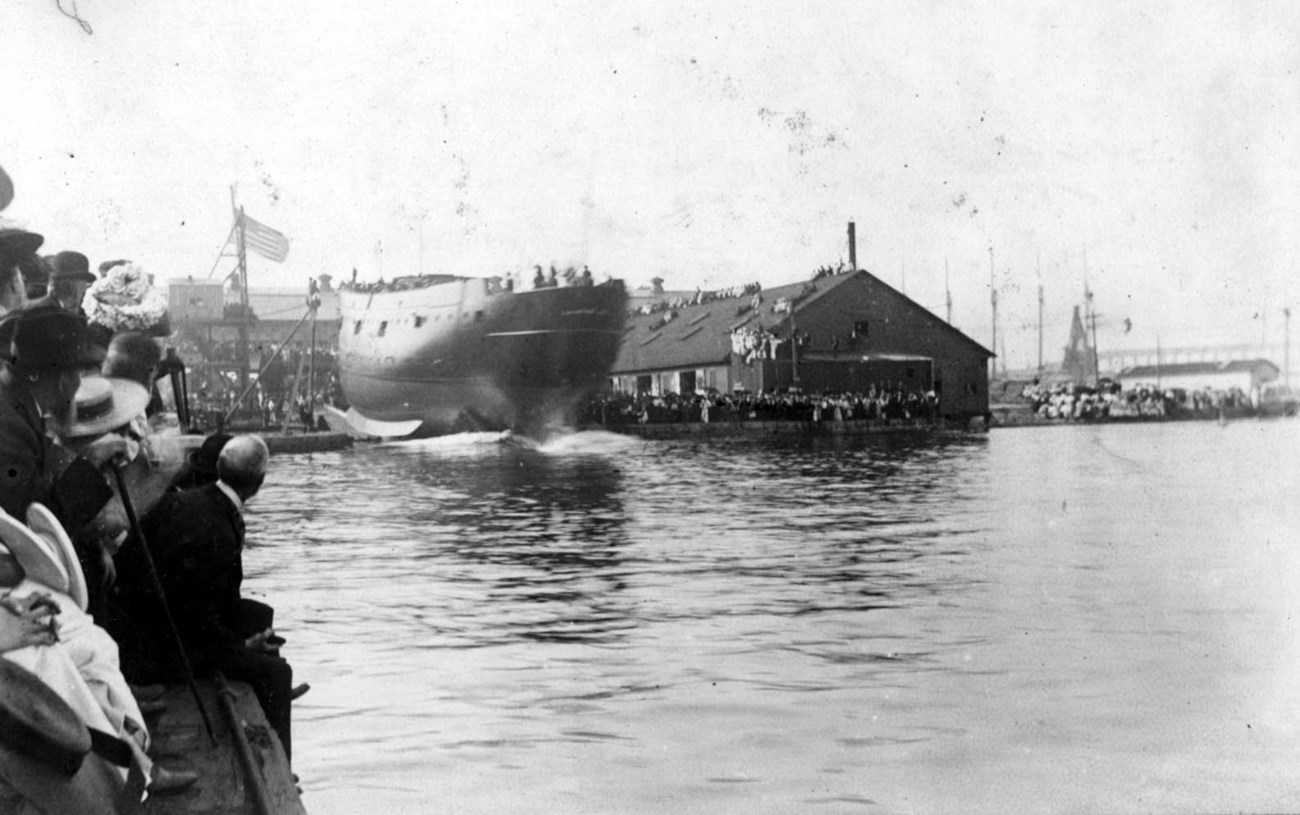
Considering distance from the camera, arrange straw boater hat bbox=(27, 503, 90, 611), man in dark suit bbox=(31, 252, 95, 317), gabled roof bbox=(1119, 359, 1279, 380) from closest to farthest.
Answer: straw boater hat bbox=(27, 503, 90, 611)
man in dark suit bbox=(31, 252, 95, 317)
gabled roof bbox=(1119, 359, 1279, 380)

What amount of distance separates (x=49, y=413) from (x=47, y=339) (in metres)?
0.20

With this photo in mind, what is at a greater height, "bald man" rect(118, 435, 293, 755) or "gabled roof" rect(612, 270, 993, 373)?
"gabled roof" rect(612, 270, 993, 373)

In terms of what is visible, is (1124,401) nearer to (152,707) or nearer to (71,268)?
(71,268)

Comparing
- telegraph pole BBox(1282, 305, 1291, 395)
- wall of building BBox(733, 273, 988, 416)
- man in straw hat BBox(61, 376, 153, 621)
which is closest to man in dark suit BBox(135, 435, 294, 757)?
man in straw hat BBox(61, 376, 153, 621)

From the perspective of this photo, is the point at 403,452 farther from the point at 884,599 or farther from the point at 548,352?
the point at 884,599

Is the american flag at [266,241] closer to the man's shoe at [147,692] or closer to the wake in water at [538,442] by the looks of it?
the man's shoe at [147,692]

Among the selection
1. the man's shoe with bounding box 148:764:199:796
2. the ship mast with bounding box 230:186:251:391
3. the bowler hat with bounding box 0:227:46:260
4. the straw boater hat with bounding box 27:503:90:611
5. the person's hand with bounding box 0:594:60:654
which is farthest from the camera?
the ship mast with bounding box 230:186:251:391

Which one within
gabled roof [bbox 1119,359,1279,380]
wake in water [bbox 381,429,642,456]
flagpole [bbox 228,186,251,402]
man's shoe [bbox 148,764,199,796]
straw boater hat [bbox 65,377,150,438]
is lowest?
wake in water [bbox 381,429,642,456]

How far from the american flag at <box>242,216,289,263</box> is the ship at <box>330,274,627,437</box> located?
18263 millimetres

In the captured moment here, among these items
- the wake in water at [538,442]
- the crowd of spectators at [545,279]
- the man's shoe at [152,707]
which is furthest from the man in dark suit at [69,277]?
the crowd of spectators at [545,279]

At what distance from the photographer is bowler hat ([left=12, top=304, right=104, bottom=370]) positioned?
3232mm

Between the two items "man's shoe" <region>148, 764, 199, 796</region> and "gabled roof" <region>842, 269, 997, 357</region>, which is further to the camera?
"gabled roof" <region>842, 269, 997, 357</region>

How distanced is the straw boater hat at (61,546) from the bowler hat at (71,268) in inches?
68.6

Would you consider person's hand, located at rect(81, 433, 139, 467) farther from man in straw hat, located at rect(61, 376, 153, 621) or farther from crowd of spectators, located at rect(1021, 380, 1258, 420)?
crowd of spectators, located at rect(1021, 380, 1258, 420)
